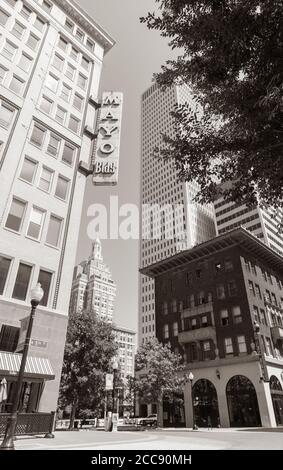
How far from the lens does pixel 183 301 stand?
49469 mm

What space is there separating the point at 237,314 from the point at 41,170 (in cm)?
3087

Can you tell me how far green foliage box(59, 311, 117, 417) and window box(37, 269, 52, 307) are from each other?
50.8ft

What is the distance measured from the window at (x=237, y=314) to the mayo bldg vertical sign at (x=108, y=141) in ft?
84.7

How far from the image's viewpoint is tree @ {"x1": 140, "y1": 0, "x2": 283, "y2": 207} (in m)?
7.64

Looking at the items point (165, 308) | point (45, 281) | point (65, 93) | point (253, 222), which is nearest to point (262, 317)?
point (165, 308)

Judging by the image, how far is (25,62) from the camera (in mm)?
27531

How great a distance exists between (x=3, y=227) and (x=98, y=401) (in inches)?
1002

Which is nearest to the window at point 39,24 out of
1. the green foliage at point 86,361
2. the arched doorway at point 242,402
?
the green foliage at point 86,361

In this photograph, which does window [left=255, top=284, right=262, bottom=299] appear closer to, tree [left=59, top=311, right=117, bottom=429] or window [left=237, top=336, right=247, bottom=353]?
window [left=237, top=336, right=247, bottom=353]

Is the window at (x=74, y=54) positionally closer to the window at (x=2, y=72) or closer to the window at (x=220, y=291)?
the window at (x=2, y=72)

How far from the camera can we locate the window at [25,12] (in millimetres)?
30308

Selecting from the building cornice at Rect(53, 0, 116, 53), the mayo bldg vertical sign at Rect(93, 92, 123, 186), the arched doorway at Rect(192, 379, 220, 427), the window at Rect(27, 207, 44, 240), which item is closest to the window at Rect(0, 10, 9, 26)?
the building cornice at Rect(53, 0, 116, 53)

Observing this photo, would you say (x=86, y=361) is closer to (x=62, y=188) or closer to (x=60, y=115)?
(x=62, y=188)
